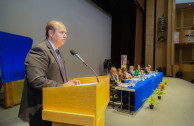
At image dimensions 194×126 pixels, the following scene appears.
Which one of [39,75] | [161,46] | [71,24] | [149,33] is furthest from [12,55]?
[161,46]

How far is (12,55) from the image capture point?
10.5 ft

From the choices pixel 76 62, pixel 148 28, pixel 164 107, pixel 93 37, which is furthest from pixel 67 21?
pixel 148 28

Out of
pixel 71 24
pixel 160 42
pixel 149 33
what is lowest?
pixel 160 42

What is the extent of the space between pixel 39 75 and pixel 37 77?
0.06ft

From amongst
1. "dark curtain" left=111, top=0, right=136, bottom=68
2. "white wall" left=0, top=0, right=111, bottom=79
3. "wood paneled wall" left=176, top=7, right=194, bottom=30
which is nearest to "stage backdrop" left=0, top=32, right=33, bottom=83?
"white wall" left=0, top=0, right=111, bottom=79

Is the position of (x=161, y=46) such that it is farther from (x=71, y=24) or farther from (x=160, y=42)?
(x=71, y=24)

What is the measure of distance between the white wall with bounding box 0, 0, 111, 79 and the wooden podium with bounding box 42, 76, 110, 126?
296cm

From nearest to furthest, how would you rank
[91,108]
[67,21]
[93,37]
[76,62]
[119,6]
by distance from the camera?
[91,108]
[67,21]
[76,62]
[93,37]
[119,6]

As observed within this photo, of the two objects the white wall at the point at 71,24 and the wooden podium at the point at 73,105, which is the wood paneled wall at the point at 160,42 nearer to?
the white wall at the point at 71,24

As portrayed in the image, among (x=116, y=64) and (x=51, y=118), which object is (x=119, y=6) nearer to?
(x=116, y=64)

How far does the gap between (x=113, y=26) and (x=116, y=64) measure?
2.58 m

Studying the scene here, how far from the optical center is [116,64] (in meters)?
9.66

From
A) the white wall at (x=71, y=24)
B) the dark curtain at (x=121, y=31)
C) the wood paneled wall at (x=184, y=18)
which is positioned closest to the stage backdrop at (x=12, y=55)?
the white wall at (x=71, y=24)

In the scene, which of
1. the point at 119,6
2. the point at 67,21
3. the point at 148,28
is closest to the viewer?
the point at 67,21
